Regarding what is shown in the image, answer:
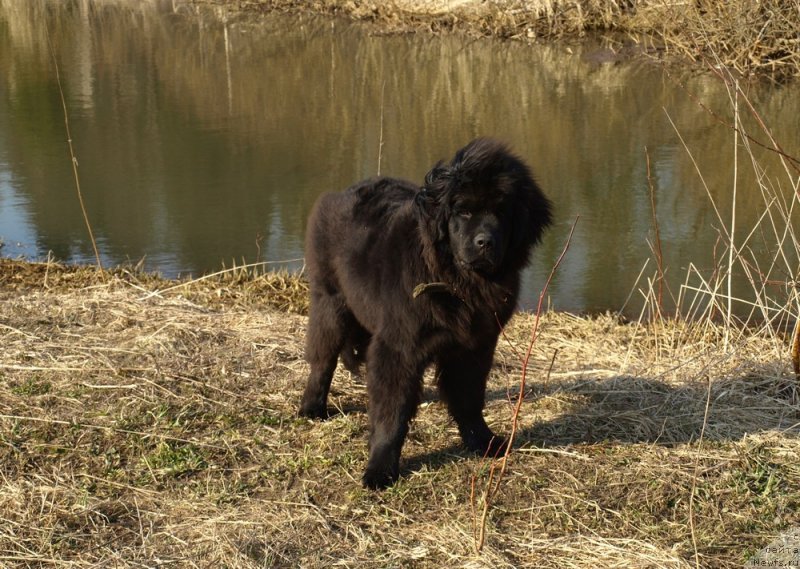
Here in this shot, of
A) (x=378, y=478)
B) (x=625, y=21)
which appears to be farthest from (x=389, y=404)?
(x=625, y=21)

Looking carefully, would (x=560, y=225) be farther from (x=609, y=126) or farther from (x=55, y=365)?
(x=55, y=365)

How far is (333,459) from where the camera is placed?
4.58 m

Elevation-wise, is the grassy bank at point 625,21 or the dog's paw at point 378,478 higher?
the grassy bank at point 625,21

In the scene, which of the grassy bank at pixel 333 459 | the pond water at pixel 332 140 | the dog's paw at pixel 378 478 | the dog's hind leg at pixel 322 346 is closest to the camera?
the grassy bank at pixel 333 459

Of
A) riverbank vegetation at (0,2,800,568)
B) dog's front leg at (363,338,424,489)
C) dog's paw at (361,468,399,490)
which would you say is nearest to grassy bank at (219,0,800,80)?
riverbank vegetation at (0,2,800,568)

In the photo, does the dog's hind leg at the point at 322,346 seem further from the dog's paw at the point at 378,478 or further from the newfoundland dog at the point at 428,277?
the dog's paw at the point at 378,478

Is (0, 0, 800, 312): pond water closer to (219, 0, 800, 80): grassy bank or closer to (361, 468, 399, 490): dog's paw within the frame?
(219, 0, 800, 80): grassy bank

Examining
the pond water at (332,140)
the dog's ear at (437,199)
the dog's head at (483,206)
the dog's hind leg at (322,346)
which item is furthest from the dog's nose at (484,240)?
the pond water at (332,140)

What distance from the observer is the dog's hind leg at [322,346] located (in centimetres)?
492

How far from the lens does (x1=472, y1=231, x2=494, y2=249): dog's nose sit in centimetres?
398

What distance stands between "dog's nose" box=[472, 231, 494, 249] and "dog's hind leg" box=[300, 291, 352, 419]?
1.12 m

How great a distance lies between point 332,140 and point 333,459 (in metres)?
8.67

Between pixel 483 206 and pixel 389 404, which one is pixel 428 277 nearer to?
pixel 483 206

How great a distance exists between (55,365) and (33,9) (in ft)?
59.7
